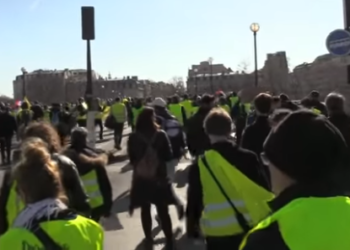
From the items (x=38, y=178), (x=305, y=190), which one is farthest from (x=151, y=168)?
(x=305, y=190)

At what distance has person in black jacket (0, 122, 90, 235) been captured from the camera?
517 centimetres

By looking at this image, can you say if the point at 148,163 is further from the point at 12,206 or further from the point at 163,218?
the point at 12,206

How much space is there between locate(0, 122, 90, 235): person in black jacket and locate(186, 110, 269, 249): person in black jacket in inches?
36.7

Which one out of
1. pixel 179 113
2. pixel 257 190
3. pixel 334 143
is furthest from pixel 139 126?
pixel 179 113

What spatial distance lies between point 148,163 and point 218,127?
2.83 m

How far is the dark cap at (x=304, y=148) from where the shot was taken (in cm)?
253

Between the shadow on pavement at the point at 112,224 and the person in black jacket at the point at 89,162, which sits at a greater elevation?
the person in black jacket at the point at 89,162

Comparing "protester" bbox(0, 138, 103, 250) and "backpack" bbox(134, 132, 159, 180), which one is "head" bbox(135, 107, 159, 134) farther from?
"protester" bbox(0, 138, 103, 250)

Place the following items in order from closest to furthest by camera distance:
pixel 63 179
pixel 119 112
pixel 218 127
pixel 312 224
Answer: pixel 312 224 → pixel 63 179 → pixel 218 127 → pixel 119 112

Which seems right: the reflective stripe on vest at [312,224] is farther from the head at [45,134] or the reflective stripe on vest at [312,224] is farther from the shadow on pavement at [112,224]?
the shadow on pavement at [112,224]

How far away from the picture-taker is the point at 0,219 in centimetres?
522

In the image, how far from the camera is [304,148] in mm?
2516

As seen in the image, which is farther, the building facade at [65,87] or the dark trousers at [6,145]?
the building facade at [65,87]

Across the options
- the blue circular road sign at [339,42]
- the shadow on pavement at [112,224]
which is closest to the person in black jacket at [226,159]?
the shadow on pavement at [112,224]
